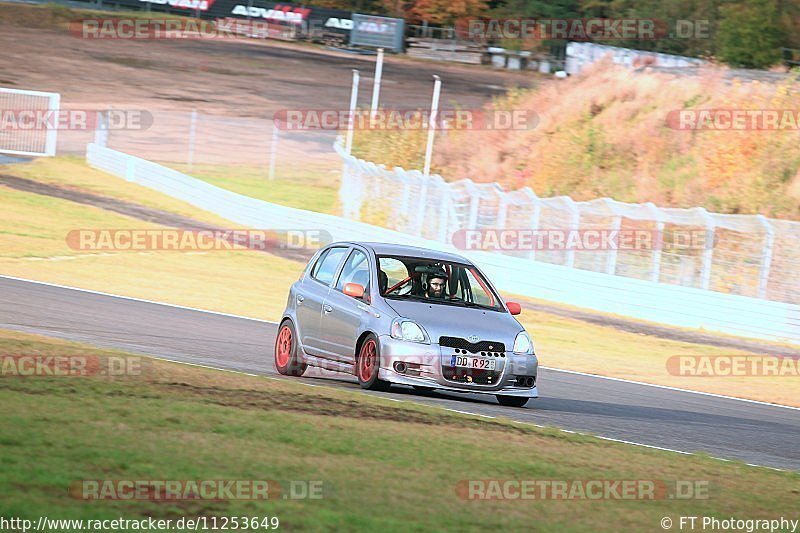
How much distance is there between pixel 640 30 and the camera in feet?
232

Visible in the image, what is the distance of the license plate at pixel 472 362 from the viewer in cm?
1188

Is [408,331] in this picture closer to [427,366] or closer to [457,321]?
[427,366]

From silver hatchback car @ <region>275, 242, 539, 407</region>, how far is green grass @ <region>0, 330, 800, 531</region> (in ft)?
4.35

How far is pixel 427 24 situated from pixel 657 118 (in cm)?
3646

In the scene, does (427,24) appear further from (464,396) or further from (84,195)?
(464,396)

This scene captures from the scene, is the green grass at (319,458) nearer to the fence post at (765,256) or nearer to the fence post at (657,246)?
the fence post at (765,256)

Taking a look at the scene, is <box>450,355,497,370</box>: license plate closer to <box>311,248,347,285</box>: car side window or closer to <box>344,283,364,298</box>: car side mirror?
<box>344,283,364,298</box>: car side mirror

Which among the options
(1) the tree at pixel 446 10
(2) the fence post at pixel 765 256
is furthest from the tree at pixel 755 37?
(2) the fence post at pixel 765 256

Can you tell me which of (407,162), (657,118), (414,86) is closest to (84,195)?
(407,162)

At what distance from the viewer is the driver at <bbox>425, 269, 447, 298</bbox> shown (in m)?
12.8

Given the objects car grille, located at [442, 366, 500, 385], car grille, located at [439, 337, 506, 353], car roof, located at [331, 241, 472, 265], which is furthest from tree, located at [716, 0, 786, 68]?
car grille, located at [442, 366, 500, 385]

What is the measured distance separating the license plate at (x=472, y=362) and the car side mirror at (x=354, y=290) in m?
1.15

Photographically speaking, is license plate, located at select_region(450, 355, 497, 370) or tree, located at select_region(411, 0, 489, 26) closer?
license plate, located at select_region(450, 355, 497, 370)

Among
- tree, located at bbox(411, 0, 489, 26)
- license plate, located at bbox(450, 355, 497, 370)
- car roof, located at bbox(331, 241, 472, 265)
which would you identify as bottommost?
license plate, located at bbox(450, 355, 497, 370)
